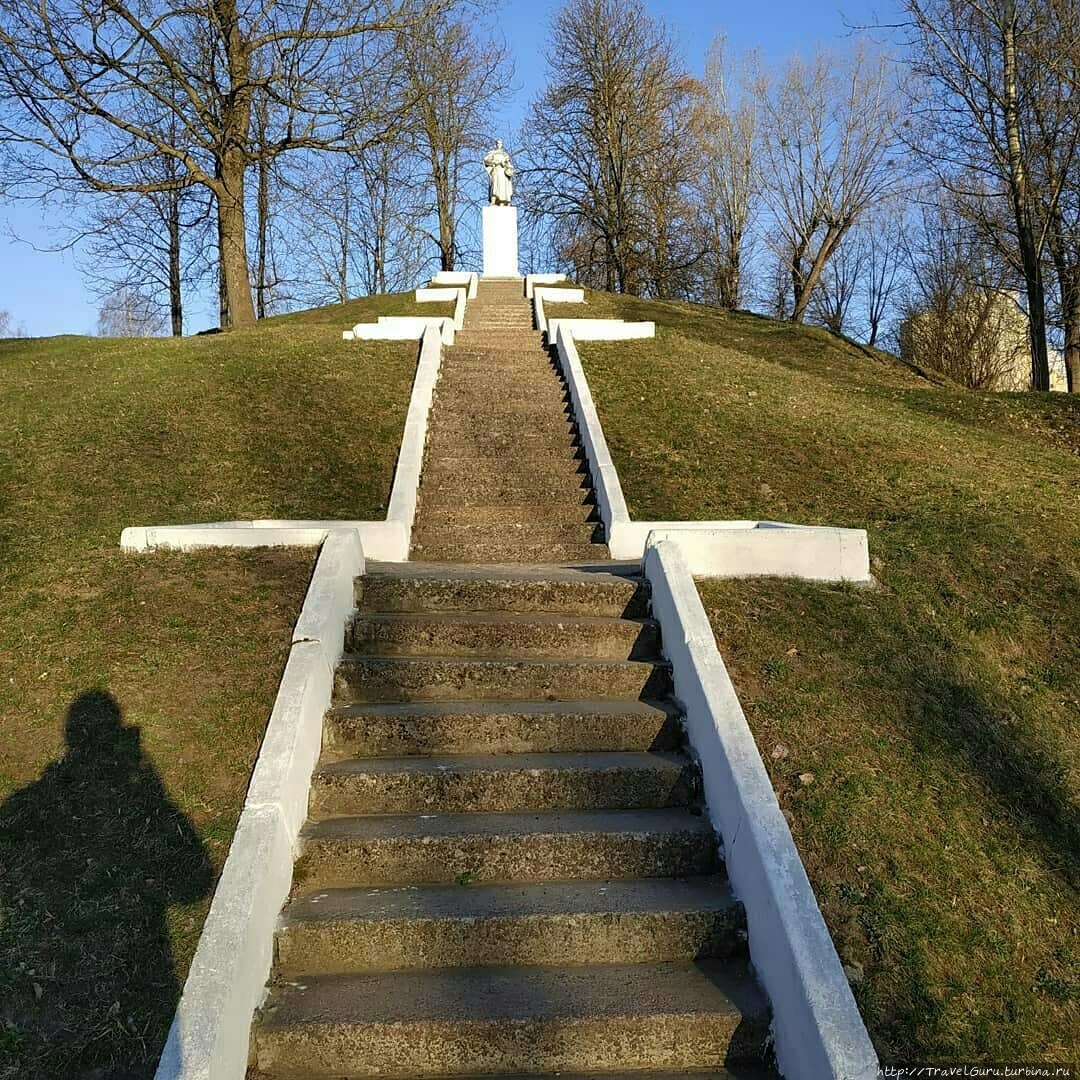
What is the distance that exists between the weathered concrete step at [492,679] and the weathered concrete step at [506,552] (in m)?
2.11

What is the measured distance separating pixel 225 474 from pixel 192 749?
491 cm

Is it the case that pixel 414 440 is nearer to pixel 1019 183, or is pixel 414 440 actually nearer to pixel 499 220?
pixel 1019 183

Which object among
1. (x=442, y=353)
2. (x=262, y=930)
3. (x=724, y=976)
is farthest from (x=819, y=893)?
(x=442, y=353)

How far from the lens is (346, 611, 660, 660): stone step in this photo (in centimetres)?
509

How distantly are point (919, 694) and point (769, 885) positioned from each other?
2.22 meters

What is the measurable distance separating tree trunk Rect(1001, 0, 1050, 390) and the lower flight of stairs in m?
16.2

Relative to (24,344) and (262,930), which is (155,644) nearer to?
(262,930)

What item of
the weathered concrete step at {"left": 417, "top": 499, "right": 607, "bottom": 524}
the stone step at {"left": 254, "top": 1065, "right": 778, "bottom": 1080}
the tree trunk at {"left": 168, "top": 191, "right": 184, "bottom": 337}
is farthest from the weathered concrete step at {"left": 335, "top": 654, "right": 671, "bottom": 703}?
the tree trunk at {"left": 168, "top": 191, "right": 184, "bottom": 337}

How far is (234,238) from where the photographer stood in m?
19.0

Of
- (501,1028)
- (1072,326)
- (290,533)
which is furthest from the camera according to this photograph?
(1072,326)

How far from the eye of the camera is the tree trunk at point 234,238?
18734mm

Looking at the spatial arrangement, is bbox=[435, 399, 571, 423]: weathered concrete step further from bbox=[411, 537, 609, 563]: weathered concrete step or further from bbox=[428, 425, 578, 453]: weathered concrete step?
bbox=[411, 537, 609, 563]: weathered concrete step

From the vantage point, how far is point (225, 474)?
8602 millimetres

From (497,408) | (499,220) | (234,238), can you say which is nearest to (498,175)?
(499,220)
